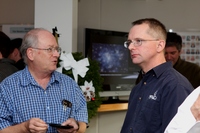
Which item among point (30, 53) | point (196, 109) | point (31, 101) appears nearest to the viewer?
point (196, 109)

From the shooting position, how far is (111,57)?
5.56 metres

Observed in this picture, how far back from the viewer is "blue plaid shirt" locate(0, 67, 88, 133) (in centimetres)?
249

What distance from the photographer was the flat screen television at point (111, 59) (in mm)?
5285

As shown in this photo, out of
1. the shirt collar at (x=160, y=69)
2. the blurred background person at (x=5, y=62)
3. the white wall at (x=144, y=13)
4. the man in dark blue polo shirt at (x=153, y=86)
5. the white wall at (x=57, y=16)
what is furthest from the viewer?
the white wall at (x=144, y=13)

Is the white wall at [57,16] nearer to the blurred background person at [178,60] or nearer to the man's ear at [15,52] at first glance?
the man's ear at [15,52]

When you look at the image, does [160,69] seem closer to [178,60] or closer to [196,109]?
[196,109]

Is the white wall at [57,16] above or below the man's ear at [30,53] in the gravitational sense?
above

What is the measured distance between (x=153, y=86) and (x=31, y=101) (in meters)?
0.83

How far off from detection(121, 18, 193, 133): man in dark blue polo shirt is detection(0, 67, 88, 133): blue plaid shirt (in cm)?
49

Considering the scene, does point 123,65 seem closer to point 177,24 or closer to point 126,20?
point 126,20

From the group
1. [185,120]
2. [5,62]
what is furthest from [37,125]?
[185,120]

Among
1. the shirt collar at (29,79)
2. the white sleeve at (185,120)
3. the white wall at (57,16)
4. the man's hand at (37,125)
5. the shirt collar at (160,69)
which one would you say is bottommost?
the man's hand at (37,125)

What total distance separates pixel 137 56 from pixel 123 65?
356cm

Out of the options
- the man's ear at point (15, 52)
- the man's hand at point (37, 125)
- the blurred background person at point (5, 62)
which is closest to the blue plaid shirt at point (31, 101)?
the man's hand at point (37, 125)
